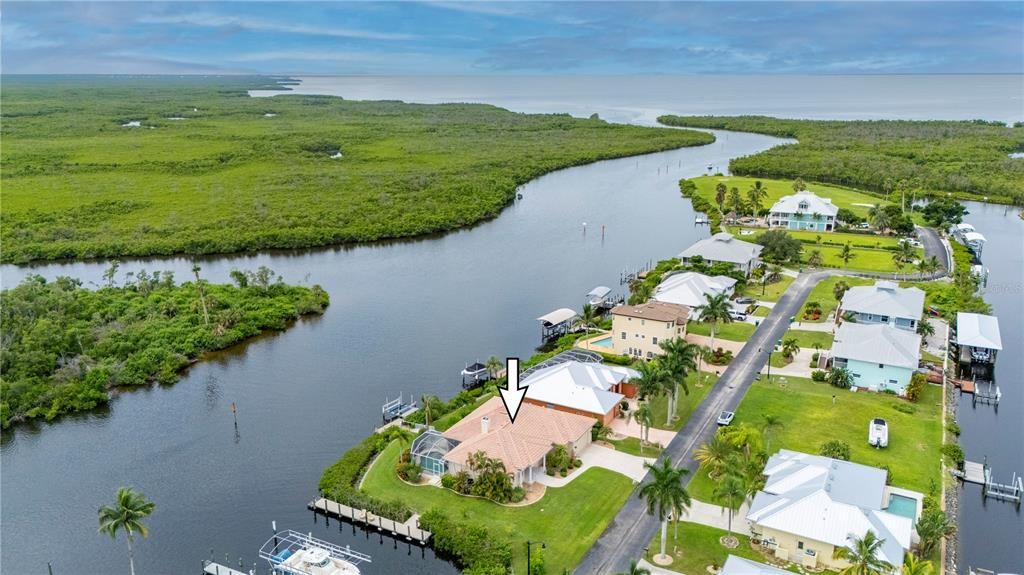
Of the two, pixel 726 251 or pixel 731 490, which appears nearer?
pixel 731 490

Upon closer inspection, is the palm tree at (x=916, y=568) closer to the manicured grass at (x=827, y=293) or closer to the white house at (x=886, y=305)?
the white house at (x=886, y=305)

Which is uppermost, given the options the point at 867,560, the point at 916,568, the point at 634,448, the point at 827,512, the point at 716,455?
the point at 916,568

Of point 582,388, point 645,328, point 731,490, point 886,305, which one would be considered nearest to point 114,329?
point 582,388

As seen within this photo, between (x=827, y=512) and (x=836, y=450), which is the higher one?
(x=827, y=512)

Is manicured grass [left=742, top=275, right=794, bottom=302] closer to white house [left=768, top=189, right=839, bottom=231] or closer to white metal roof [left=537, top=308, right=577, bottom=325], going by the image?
white metal roof [left=537, top=308, right=577, bottom=325]

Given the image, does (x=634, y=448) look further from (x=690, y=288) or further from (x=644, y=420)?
(x=690, y=288)

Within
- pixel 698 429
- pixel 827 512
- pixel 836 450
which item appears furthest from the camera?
pixel 698 429

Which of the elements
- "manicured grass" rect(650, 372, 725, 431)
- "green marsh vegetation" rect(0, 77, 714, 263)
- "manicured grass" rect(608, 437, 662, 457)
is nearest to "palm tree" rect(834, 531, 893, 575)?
"manicured grass" rect(608, 437, 662, 457)
